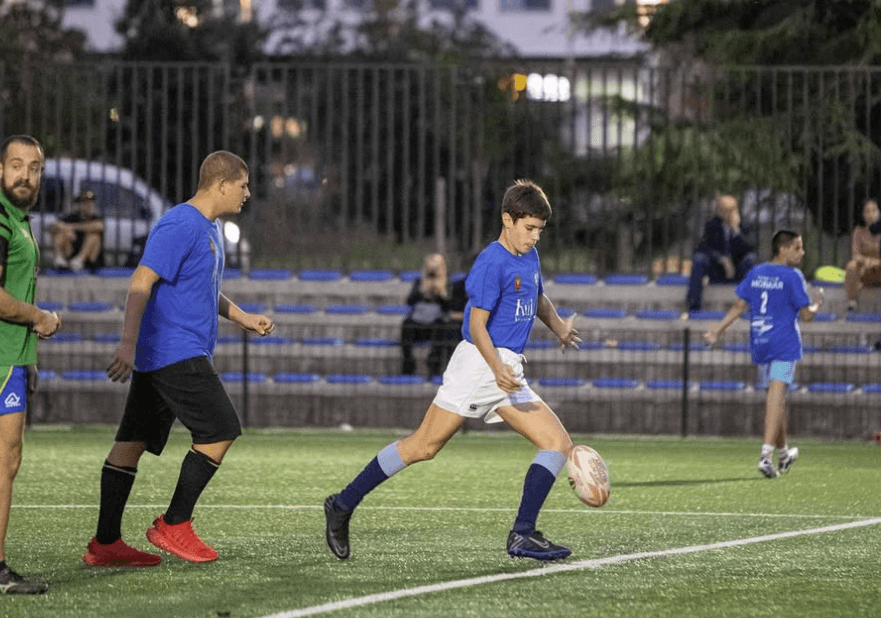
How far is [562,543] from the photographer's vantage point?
847cm

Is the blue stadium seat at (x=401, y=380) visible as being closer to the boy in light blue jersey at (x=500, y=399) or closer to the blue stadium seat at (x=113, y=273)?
the blue stadium seat at (x=113, y=273)

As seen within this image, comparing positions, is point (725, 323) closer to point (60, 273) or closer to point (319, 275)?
point (319, 275)

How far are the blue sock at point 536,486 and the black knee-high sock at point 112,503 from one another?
1779 mm

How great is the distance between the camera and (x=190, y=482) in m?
7.61

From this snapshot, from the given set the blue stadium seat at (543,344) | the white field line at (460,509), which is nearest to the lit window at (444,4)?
the blue stadium seat at (543,344)

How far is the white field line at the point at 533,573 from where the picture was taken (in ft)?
21.2

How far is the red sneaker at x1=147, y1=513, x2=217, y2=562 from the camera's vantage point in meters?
7.61

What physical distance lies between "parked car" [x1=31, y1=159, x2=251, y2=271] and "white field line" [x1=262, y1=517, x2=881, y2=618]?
1223 centimetres

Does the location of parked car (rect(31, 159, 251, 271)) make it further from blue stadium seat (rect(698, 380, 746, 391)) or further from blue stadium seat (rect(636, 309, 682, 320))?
blue stadium seat (rect(698, 380, 746, 391))

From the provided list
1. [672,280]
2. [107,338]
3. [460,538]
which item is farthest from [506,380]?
[672,280]

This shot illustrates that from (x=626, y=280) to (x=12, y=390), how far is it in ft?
43.5

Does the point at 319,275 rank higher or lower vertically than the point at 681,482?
higher

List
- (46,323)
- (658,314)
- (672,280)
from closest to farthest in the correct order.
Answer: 1. (46,323)
2. (658,314)
3. (672,280)

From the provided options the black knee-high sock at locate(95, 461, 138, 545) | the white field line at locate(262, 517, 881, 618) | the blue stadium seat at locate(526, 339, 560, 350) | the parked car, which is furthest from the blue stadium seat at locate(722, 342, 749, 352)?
the black knee-high sock at locate(95, 461, 138, 545)
